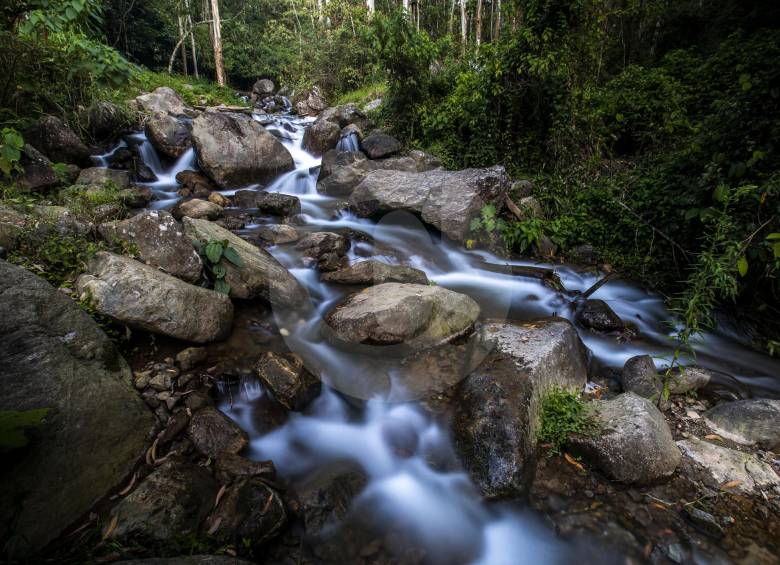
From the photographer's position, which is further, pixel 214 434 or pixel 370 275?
pixel 370 275

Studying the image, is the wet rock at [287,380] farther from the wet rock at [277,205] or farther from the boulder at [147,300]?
the wet rock at [277,205]

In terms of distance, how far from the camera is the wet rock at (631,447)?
2717 millimetres

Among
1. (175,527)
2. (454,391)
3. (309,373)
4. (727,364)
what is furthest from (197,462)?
(727,364)

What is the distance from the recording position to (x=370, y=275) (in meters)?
5.05

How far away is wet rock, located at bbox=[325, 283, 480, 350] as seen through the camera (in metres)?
3.72

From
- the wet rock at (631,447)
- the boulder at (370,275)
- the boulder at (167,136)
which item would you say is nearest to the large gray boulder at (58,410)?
the boulder at (370,275)

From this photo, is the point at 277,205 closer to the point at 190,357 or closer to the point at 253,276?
the point at 253,276

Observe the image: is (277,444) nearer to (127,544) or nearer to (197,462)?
(197,462)

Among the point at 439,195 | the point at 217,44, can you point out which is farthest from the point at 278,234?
the point at 217,44

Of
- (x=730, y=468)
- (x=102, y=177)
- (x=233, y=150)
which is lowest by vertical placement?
(x=730, y=468)

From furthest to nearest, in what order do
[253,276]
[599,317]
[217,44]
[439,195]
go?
1. [217,44]
2. [439,195]
3. [599,317]
4. [253,276]

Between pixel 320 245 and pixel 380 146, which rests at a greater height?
pixel 380 146

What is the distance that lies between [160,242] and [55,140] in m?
4.75

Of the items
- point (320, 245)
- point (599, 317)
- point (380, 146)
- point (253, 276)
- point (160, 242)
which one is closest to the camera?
point (160, 242)
